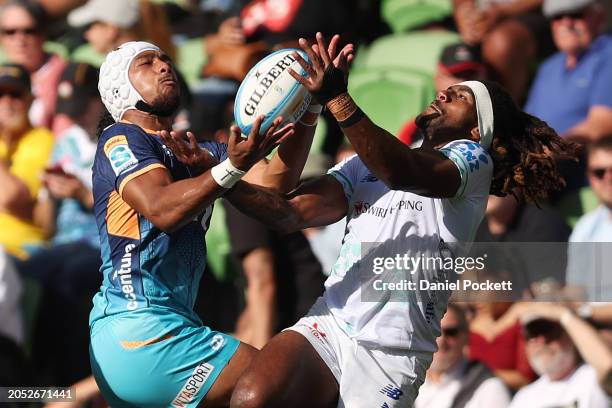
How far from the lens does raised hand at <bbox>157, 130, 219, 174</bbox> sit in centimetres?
489

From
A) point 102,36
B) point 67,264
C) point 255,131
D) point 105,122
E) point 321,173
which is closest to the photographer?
point 255,131

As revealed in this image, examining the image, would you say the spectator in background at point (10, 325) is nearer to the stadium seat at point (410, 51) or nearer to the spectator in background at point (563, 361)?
the stadium seat at point (410, 51)

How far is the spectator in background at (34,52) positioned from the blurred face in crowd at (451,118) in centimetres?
511

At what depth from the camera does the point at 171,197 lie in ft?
15.5

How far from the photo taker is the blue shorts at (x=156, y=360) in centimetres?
490

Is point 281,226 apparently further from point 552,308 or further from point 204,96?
point 204,96

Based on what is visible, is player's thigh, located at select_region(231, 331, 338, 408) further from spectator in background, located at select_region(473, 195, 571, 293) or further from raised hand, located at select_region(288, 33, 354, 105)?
spectator in background, located at select_region(473, 195, 571, 293)

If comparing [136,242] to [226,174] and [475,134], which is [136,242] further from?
[475,134]

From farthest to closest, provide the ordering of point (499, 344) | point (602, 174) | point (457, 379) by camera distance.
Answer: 1. point (602, 174)
2. point (499, 344)
3. point (457, 379)

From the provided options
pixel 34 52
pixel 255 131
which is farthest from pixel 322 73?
pixel 34 52

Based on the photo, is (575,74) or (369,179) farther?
(575,74)

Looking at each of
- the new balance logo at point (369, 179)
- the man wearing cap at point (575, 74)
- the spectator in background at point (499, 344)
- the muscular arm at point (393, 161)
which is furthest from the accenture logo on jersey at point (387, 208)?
the man wearing cap at point (575, 74)

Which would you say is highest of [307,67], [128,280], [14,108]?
[307,67]

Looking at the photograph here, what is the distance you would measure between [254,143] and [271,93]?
0.94 feet
